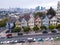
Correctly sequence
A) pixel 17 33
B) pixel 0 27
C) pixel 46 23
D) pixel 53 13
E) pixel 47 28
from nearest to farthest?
pixel 17 33 → pixel 47 28 → pixel 46 23 → pixel 0 27 → pixel 53 13

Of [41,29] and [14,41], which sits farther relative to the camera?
[41,29]

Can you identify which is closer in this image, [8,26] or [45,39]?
[45,39]

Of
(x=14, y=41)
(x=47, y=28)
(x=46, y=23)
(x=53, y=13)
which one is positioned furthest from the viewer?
(x=53, y=13)

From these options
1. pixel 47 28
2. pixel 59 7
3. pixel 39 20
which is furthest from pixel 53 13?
pixel 47 28

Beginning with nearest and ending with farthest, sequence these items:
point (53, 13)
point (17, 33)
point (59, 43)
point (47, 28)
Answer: point (59, 43) → point (17, 33) → point (47, 28) → point (53, 13)

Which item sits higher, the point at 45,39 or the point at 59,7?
the point at 59,7

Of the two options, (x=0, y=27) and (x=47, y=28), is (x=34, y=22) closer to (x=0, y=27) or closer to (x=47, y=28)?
(x=47, y=28)

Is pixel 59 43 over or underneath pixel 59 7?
underneath

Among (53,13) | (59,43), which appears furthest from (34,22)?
(59,43)

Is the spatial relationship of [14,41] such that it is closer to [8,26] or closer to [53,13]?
[8,26]
